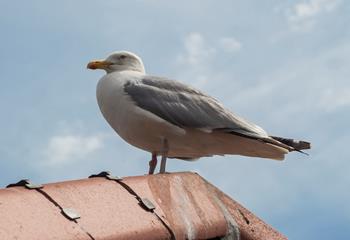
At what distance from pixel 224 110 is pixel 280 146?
0.57 meters

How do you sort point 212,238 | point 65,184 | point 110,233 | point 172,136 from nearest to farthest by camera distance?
point 110,233 < point 65,184 < point 212,238 < point 172,136

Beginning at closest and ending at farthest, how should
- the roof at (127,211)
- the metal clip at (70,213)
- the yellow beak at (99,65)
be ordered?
the roof at (127,211), the metal clip at (70,213), the yellow beak at (99,65)

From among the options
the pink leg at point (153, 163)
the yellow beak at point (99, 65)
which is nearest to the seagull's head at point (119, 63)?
the yellow beak at point (99, 65)

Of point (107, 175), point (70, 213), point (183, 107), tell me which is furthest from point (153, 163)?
point (70, 213)

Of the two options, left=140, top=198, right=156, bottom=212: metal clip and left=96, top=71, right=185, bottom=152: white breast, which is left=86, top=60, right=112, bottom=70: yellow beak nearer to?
left=96, top=71, right=185, bottom=152: white breast

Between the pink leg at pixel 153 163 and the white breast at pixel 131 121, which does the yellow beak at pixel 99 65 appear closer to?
the white breast at pixel 131 121

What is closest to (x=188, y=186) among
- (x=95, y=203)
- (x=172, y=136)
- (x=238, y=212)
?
(x=238, y=212)

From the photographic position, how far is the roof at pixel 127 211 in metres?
3.31

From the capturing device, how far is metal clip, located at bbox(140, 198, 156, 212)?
150 inches

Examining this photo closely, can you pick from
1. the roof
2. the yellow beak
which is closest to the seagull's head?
the yellow beak

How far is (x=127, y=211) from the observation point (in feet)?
12.1

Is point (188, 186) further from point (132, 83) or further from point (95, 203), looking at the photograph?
point (132, 83)

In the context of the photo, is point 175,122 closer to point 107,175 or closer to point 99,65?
point 99,65

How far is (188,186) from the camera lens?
4.25 meters
